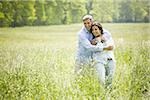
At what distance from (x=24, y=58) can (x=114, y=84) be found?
625mm

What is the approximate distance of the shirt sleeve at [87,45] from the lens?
3.06 m

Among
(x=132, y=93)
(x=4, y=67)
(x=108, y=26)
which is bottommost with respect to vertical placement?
(x=132, y=93)

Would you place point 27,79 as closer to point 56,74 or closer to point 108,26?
point 56,74

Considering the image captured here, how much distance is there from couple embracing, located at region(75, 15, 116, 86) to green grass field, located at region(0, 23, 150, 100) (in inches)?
1.7

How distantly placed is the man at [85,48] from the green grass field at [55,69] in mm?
39

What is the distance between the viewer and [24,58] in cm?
304

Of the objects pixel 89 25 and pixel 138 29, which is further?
pixel 138 29

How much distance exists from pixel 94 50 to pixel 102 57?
7 centimetres

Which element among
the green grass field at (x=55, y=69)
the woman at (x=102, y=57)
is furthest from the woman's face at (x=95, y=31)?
the green grass field at (x=55, y=69)

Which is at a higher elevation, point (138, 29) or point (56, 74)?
point (138, 29)

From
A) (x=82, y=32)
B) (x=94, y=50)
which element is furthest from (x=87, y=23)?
(x=94, y=50)

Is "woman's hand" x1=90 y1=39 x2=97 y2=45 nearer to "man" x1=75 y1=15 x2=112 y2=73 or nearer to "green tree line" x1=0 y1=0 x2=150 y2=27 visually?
"man" x1=75 y1=15 x2=112 y2=73

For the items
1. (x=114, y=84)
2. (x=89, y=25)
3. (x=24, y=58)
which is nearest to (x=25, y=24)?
(x=24, y=58)

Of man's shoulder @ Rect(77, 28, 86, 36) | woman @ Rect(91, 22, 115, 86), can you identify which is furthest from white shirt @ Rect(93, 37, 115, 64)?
man's shoulder @ Rect(77, 28, 86, 36)
